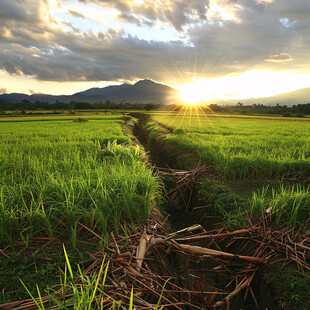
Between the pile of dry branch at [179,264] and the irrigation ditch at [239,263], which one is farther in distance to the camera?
the irrigation ditch at [239,263]

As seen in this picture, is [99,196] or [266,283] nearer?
[266,283]

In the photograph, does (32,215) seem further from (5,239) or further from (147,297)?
(147,297)

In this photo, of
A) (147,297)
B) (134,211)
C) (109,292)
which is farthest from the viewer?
(134,211)

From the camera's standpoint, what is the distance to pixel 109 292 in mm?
1340

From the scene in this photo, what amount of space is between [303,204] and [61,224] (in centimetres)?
274

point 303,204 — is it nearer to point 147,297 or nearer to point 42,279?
point 147,297

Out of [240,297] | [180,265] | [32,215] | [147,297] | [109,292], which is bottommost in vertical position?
[240,297]

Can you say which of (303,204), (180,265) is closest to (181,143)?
(303,204)

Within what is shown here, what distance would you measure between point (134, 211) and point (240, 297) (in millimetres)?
1319

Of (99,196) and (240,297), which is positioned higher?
(99,196)

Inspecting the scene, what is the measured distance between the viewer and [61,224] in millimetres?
2123

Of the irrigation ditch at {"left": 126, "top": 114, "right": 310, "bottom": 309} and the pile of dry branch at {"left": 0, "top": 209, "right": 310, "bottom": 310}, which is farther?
the irrigation ditch at {"left": 126, "top": 114, "right": 310, "bottom": 309}

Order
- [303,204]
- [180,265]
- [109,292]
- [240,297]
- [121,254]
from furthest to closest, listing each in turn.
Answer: [303,204]
[180,265]
[240,297]
[121,254]
[109,292]

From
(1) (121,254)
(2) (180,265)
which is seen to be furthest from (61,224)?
(2) (180,265)
